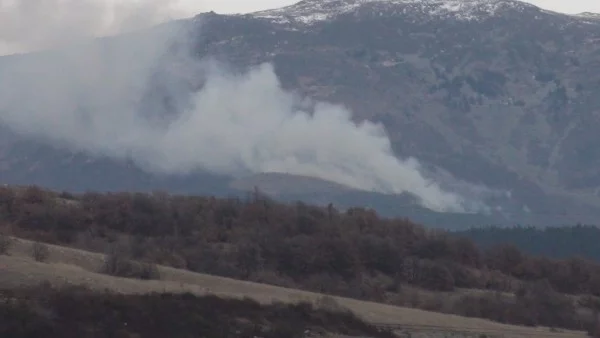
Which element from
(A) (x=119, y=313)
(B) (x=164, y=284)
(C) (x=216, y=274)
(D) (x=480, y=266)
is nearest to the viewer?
(A) (x=119, y=313)

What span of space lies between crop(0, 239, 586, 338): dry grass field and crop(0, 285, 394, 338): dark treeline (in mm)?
3061

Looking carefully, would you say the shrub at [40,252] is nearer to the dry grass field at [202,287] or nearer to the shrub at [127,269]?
the dry grass field at [202,287]

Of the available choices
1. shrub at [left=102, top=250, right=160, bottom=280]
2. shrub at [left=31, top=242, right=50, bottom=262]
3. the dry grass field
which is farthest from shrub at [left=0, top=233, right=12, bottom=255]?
shrub at [left=102, top=250, right=160, bottom=280]

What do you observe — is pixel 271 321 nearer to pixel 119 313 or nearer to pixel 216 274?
pixel 119 313

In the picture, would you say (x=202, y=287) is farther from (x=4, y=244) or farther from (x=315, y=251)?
(x=315, y=251)

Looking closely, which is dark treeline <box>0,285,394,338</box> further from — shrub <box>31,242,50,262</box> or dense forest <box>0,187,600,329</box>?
dense forest <box>0,187,600,329</box>

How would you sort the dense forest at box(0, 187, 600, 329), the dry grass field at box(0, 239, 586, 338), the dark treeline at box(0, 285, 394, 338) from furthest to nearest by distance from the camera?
the dense forest at box(0, 187, 600, 329), the dry grass field at box(0, 239, 586, 338), the dark treeline at box(0, 285, 394, 338)

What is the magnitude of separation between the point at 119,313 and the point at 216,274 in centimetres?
2920

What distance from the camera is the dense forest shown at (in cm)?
9244

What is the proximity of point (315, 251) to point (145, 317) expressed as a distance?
43.2 m

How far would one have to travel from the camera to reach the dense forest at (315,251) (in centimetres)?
9244

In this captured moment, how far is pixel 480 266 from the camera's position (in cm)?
12006

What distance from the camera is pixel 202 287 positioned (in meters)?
72.5

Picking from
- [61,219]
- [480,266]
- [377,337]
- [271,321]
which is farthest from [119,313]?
[480,266]
